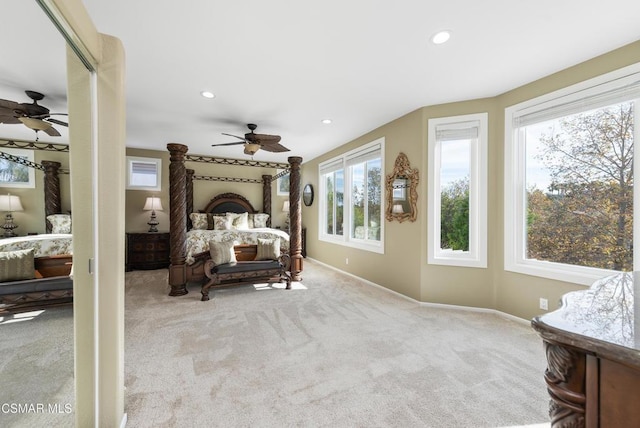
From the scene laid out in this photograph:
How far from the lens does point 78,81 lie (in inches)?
53.9

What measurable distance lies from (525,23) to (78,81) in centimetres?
300

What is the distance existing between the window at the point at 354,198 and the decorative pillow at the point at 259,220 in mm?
1502

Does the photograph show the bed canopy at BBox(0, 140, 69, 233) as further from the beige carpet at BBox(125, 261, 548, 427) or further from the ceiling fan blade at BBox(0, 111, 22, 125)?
the beige carpet at BBox(125, 261, 548, 427)

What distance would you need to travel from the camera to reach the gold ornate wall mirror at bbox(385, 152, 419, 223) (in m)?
3.69

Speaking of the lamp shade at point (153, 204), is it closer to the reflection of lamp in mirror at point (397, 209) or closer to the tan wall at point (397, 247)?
the tan wall at point (397, 247)

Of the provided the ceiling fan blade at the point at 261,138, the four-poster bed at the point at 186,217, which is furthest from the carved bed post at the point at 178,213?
the ceiling fan blade at the point at 261,138

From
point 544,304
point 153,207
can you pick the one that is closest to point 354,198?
point 544,304

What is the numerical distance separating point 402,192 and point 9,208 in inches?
150

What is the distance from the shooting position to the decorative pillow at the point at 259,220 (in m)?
6.70

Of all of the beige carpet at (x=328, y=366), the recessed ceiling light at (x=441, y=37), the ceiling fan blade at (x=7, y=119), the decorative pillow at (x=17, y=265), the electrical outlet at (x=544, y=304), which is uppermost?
the recessed ceiling light at (x=441, y=37)

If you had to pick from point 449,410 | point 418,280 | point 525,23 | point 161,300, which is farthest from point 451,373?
point 161,300

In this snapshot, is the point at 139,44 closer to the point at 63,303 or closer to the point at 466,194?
the point at 63,303

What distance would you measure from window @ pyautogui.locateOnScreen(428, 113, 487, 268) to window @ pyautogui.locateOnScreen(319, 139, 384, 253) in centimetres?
97

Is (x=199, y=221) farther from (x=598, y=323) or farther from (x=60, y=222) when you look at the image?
(x=598, y=323)
